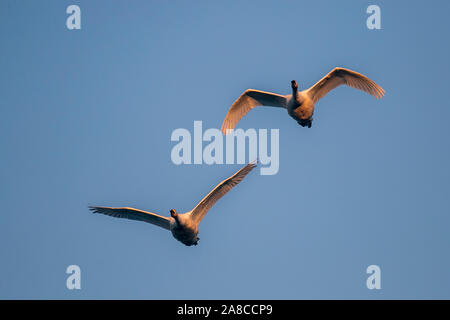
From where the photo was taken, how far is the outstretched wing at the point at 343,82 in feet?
97.6

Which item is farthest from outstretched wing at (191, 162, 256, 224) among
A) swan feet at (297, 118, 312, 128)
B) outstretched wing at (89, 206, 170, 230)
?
swan feet at (297, 118, 312, 128)

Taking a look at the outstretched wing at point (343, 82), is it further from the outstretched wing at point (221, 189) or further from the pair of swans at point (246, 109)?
the outstretched wing at point (221, 189)

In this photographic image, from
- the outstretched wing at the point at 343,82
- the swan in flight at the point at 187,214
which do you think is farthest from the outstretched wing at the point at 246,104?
the swan in flight at the point at 187,214

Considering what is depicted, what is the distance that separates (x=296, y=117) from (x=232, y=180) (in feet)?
11.7

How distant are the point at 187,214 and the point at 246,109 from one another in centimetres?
553

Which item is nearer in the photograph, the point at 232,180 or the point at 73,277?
the point at 232,180

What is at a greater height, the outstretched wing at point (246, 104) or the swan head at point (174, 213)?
the outstretched wing at point (246, 104)

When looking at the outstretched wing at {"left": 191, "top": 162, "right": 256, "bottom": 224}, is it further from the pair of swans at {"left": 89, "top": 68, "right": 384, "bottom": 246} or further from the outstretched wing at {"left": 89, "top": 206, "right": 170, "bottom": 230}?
the outstretched wing at {"left": 89, "top": 206, "right": 170, "bottom": 230}

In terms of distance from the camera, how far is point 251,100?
31.4 meters

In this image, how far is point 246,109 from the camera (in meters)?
31.6

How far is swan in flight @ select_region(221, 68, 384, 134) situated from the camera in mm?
29234
